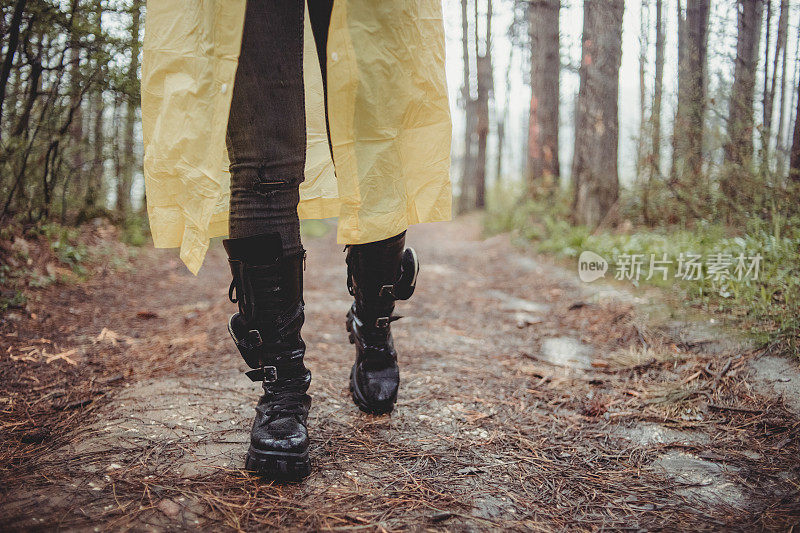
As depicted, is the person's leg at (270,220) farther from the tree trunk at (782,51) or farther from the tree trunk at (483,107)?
the tree trunk at (483,107)

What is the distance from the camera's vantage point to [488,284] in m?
4.48

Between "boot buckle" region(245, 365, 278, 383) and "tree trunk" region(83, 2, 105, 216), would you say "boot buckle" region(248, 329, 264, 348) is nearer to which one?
"boot buckle" region(245, 365, 278, 383)

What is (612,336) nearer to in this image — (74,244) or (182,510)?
(182,510)

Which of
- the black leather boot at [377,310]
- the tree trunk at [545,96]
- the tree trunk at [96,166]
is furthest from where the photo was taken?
the tree trunk at [545,96]

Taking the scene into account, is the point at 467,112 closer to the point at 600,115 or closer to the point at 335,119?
the point at 600,115

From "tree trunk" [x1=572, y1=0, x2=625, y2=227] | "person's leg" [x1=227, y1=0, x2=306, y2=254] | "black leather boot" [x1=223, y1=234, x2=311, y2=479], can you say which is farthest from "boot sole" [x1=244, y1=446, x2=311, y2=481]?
"tree trunk" [x1=572, y1=0, x2=625, y2=227]

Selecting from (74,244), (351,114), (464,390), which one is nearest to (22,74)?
(74,244)

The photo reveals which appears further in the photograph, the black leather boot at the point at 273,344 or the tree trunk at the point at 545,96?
the tree trunk at the point at 545,96

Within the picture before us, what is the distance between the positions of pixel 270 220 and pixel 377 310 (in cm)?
51

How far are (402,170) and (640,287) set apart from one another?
246cm

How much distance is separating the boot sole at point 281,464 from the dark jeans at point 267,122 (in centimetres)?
49

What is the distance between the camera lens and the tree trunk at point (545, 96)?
7.62m

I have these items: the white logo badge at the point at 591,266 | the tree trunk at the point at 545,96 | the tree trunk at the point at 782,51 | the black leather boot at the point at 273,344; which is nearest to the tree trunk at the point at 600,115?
the white logo badge at the point at 591,266

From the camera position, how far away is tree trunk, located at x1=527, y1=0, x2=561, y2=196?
7.62 meters
